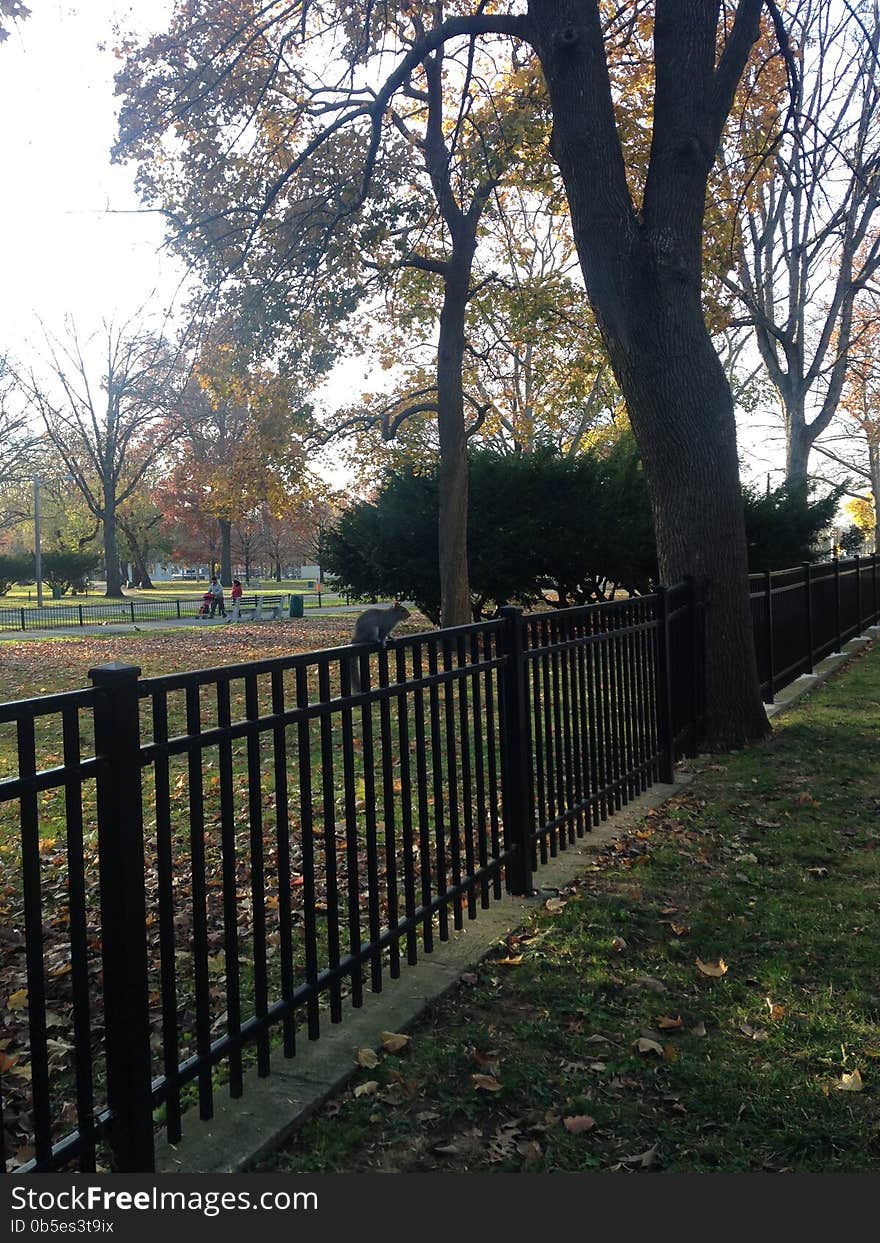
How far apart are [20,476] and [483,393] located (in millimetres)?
26587

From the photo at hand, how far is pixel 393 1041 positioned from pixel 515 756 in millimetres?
1713

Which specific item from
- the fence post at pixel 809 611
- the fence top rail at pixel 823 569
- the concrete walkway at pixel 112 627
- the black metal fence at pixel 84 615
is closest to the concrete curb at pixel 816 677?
the fence post at pixel 809 611

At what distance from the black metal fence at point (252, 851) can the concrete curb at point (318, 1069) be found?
7cm

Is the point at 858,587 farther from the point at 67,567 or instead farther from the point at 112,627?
the point at 67,567

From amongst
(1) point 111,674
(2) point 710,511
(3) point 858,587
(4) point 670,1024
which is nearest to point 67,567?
(3) point 858,587

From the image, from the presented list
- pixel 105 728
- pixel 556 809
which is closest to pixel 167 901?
pixel 105 728

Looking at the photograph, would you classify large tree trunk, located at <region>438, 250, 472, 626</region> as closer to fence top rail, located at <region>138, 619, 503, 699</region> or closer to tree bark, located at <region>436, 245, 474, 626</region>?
tree bark, located at <region>436, 245, 474, 626</region>

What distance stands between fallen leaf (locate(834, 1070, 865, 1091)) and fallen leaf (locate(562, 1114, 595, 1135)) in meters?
0.81

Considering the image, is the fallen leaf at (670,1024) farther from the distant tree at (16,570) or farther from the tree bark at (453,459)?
the distant tree at (16,570)

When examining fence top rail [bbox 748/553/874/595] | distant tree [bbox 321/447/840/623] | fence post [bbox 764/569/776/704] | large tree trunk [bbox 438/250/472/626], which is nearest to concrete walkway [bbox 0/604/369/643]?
distant tree [bbox 321/447/840/623]

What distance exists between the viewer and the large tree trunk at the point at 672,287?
7898 mm

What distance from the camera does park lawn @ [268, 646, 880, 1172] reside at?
8.92ft

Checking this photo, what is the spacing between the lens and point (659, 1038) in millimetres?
3359

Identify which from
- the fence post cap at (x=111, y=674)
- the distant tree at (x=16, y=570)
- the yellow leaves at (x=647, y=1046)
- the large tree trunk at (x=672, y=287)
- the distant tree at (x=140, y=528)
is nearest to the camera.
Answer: the fence post cap at (x=111, y=674)
